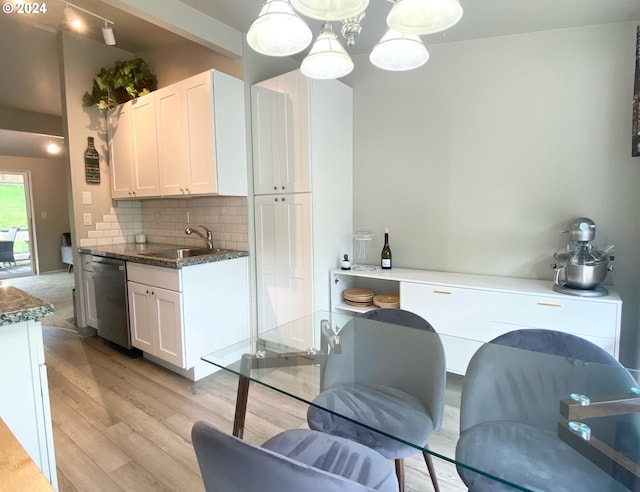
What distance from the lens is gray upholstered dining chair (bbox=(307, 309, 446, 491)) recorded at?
129 cm

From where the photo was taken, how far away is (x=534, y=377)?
1368mm

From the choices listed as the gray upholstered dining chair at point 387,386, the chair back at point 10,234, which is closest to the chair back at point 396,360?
the gray upholstered dining chair at point 387,386

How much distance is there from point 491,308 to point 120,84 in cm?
358

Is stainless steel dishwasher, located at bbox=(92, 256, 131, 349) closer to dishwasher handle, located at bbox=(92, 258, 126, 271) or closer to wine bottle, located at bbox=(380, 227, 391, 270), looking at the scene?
dishwasher handle, located at bbox=(92, 258, 126, 271)

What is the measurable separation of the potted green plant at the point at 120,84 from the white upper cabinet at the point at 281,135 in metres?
1.21

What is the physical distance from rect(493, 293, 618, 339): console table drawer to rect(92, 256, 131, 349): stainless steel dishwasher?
2792 millimetres

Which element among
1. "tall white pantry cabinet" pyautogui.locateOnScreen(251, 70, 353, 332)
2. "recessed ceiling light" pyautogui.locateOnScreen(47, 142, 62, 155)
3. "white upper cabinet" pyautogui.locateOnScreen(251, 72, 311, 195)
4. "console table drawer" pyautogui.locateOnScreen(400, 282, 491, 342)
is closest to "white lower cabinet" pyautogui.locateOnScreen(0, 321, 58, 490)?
"tall white pantry cabinet" pyautogui.locateOnScreen(251, 70, 353, 332)

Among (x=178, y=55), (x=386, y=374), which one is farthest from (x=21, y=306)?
(x=178, y=55)

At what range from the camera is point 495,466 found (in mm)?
1030

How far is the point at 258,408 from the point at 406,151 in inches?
87.0

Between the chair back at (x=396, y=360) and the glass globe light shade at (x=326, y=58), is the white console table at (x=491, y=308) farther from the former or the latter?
the glass globe light shade at (x=326, y=58)

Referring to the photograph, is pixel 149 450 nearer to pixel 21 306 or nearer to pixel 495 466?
pixel 21 306

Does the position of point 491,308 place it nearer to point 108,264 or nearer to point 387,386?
point 387,386

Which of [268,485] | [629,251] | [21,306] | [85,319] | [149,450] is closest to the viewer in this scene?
[268,485]
